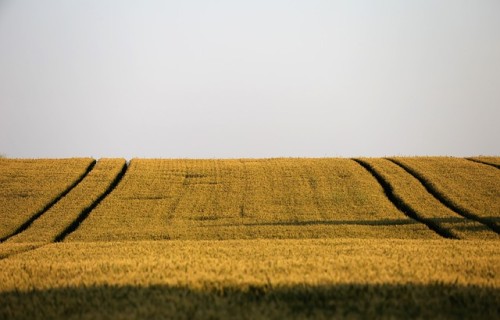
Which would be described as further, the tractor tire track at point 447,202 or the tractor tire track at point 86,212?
the tractor tire track at point 86,212

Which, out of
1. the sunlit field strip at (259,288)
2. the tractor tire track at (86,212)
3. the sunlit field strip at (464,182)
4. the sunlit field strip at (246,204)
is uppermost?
the sunlit field strip at (259,288)

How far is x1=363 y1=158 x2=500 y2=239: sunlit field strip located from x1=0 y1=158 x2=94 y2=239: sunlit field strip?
25029mm

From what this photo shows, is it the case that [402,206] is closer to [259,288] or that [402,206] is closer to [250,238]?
[250,238]

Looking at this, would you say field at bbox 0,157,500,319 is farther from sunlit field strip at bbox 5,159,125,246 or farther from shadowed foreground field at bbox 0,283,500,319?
sunlit field strip at bbox 5,159,125,246

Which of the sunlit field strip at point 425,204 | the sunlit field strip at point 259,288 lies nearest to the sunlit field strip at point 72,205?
the sunlit field strip at point 259,288

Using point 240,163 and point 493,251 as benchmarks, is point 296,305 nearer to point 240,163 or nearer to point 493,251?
point 493,251

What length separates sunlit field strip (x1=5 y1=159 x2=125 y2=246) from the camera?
104ft

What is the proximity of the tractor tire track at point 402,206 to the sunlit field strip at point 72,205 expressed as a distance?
834 inches

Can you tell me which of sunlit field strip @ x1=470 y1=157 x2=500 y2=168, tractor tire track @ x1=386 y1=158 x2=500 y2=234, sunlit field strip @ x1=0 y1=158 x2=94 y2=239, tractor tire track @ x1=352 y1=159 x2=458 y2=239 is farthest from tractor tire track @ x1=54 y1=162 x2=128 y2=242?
sunlit field strip @ x1=470 y1=157 x2=500 y2=168

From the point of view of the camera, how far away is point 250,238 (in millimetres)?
29172

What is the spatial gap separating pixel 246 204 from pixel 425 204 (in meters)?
12.0

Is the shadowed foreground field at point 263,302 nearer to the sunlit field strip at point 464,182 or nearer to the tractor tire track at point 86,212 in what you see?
the tractor tire track at point 86,212

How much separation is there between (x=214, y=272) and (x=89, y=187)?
32.3 m

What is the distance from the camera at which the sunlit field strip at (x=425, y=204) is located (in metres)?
30.1
